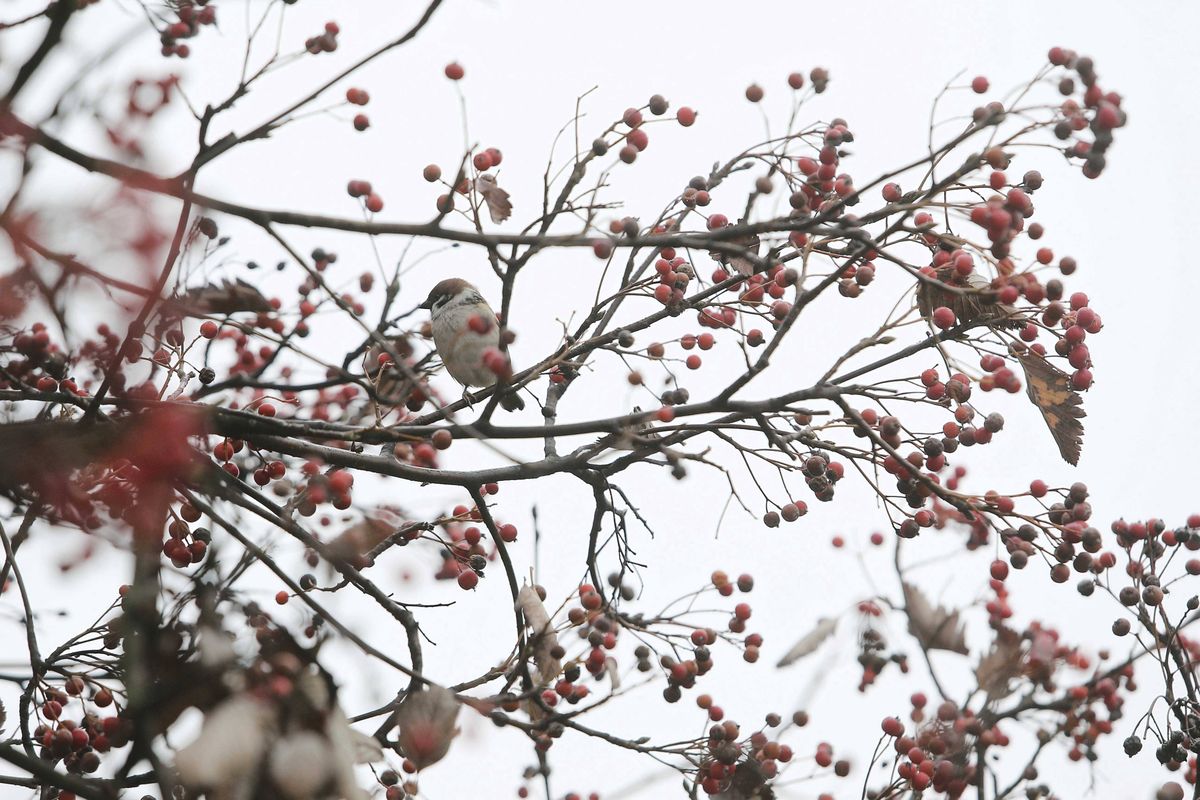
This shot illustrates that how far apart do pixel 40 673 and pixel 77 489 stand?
6.90 feet

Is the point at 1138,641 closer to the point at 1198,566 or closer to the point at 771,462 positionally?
the point at 1198,566

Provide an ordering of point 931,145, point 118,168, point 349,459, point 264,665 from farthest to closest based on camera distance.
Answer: point 349,459
point 931,145
point 118,168
point 264,665

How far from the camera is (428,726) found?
2.34 meters

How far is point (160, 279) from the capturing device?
2.35 m

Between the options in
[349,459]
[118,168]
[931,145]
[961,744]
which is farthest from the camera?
[961,744]

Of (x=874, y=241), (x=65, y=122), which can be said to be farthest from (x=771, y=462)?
(x=65, y=122)

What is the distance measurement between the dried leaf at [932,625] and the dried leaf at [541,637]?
1999 millimetres

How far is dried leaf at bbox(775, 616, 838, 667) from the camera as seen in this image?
413 cm

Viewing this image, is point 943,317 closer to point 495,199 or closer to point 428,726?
point 495,199

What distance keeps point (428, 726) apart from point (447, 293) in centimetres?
473

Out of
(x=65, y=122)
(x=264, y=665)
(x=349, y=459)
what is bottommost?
(x=264, y=665)

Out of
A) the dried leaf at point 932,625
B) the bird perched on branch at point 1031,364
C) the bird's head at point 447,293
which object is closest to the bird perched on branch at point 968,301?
the bird perched on branch at point 1031,364

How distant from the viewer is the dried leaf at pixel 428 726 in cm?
231

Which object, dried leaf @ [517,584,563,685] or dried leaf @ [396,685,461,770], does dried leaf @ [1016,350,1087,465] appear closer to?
dried leaf @ [517,584,563,685]
